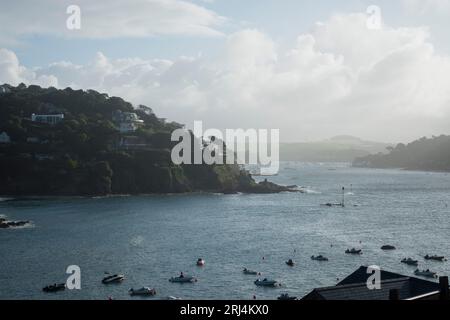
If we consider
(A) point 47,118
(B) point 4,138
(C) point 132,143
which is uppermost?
(A) point 47,118

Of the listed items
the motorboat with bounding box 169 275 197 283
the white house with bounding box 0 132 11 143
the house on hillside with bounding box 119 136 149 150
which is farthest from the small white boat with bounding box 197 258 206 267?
the white house with bounding box 0 132 11 143

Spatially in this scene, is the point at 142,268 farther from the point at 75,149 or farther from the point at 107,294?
the point at 75,149

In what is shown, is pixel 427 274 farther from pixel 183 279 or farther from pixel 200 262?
pixel 183 279

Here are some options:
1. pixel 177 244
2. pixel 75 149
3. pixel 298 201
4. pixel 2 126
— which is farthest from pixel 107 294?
pixel 2 126

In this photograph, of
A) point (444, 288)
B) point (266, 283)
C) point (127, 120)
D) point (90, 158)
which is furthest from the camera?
point (127, 120)

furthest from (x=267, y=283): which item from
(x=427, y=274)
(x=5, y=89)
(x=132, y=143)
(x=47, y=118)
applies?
(x=5, y=89)

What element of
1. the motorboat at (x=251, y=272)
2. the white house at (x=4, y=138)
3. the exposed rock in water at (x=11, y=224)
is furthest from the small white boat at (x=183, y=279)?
the white house at (x=4, y=138)
